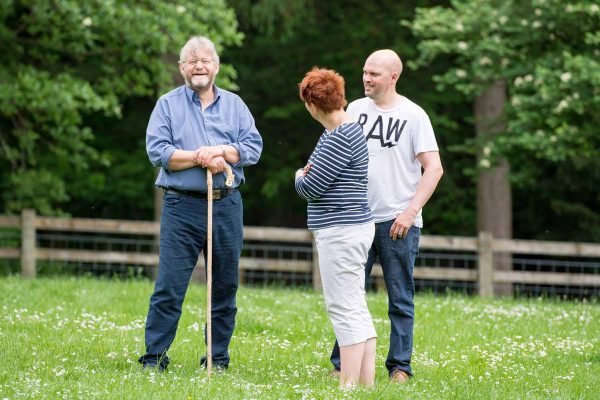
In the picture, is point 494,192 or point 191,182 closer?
point 191,182

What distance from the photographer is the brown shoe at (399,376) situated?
6449 mm

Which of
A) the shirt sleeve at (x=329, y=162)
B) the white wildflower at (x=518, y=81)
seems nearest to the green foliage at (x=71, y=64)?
the white wildflower at (x=518, y=81)

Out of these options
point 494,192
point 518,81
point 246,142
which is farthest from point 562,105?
point 246,142

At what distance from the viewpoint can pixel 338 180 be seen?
19.4ft

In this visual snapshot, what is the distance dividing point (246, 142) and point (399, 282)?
1.27m

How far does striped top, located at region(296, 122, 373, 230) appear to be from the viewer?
585 centimetres

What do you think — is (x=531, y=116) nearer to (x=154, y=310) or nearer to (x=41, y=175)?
(x=41, y=175)

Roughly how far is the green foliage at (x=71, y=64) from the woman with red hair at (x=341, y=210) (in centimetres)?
809

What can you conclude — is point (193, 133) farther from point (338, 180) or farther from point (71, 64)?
point (71, 64)

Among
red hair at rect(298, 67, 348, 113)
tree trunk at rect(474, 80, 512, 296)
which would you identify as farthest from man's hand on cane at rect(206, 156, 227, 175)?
tree trunk at rect(474, 80, 512, 296)

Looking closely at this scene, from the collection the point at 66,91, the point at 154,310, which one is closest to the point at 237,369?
the point at 154,310

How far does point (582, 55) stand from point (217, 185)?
8.69 metres

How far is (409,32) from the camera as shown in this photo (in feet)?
68.5

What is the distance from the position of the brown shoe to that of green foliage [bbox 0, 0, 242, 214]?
323 inches
